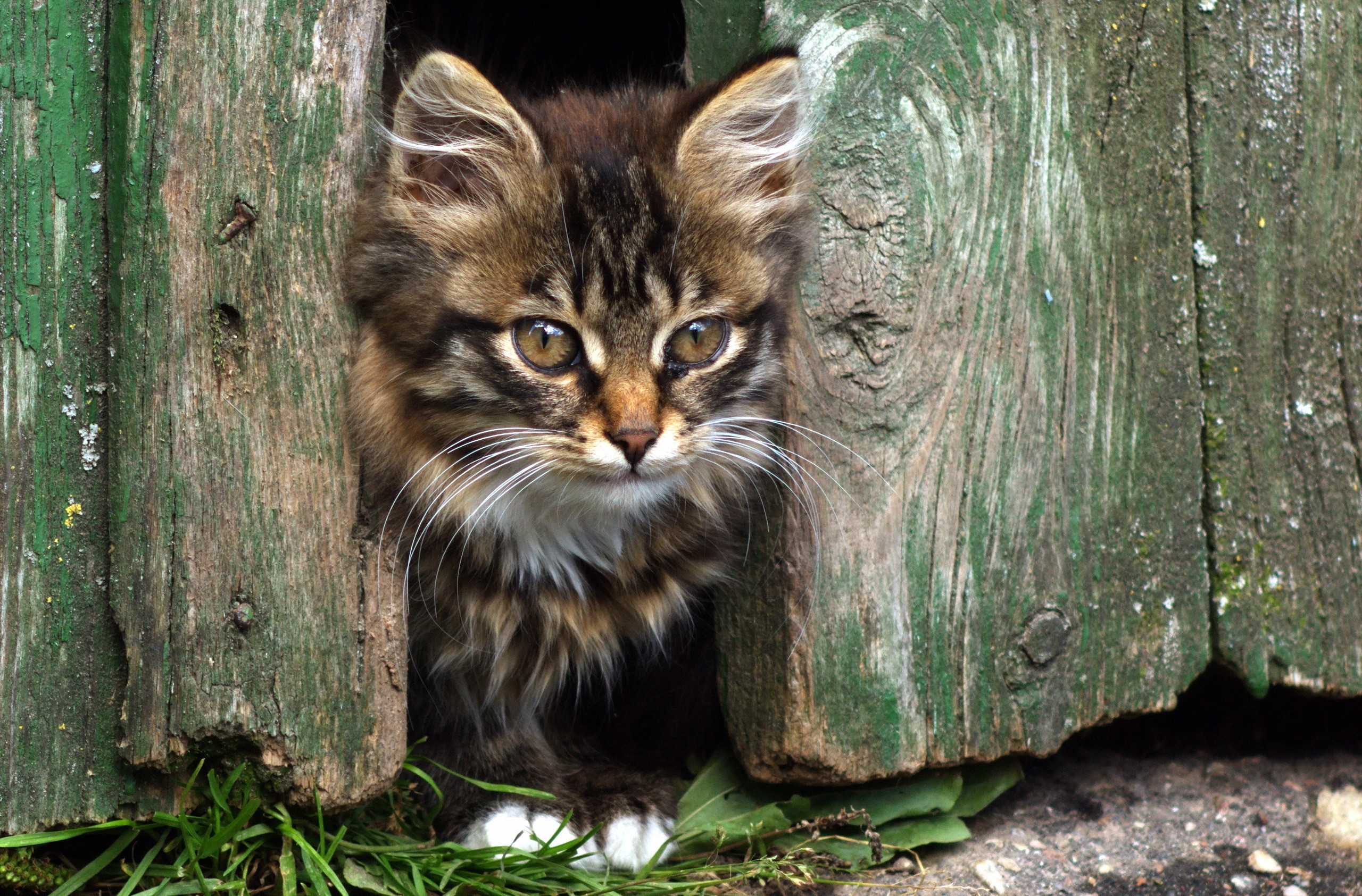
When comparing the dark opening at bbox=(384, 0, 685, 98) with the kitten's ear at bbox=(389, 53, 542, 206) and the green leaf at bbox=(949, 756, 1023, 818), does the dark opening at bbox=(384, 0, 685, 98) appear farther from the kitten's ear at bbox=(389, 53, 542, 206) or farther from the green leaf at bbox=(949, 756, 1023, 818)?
the green leaf at bbox=(949, 756, 1023, 818)

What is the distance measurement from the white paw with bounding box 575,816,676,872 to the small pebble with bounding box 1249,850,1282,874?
1417mm

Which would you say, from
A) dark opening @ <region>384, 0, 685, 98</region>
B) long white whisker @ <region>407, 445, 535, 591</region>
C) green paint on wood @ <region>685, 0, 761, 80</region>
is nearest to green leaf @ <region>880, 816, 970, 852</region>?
long white whisker @ <region>407, 445, 535, 591</region>

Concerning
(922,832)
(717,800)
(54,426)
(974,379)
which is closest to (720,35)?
(974,379)

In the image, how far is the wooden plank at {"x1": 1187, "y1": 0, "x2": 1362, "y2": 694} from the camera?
289cm

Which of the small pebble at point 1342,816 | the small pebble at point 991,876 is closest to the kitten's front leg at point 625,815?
the small pebble at point 991,876

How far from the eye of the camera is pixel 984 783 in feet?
9.86

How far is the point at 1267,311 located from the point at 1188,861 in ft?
4.52

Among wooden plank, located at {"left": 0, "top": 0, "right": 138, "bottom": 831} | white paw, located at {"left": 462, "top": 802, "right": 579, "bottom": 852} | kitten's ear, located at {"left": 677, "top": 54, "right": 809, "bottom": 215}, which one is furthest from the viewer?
white paw, located at {"left": 462, "top": 802, "right": 579, "bottom": 852}

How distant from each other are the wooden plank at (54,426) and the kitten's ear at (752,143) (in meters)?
1.23

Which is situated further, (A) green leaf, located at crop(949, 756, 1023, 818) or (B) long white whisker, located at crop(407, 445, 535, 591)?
(A) green leaf, located at crop(949, 756, 1023, 818)

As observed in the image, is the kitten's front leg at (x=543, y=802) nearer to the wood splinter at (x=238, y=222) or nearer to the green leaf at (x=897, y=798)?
the green leaf at (x=897, y=798)

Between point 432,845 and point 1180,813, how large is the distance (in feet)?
6.29

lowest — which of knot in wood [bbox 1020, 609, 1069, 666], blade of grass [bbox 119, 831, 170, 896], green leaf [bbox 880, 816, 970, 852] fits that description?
green leaf [bbox 880, 816, 970, 852]

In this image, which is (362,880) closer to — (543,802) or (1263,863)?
(543,802)
